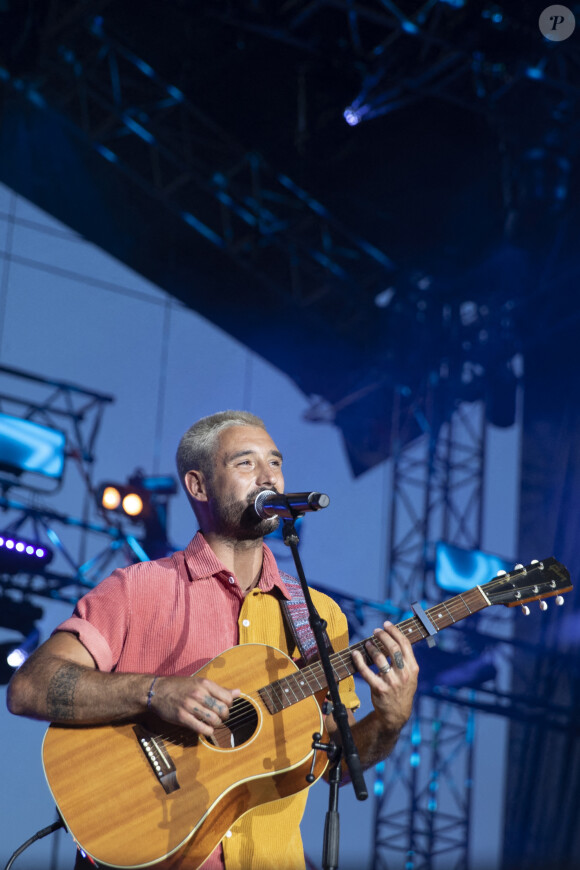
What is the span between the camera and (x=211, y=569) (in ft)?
10.5

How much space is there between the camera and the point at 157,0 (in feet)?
26.8

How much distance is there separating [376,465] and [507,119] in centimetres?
404

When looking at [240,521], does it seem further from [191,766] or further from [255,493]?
[191,766]

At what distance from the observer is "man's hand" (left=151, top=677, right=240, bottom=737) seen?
268cm

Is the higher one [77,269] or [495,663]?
[77,269]

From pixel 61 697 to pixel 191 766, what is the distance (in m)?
0.42

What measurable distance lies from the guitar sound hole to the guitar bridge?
0.18 m

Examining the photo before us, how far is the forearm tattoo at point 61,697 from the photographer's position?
2.79 m

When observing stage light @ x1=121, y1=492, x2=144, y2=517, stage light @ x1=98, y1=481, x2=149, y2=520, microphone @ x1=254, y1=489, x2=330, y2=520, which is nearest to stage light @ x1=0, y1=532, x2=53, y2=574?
stage light @ x1=98, y1=481, x2=149, y2=520

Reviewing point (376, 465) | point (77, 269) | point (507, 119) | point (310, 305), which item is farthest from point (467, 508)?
point (77, 269)

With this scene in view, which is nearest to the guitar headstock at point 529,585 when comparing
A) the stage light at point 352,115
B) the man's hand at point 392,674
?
the man's hand at point 392,674

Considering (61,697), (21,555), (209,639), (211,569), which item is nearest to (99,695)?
(61,697)

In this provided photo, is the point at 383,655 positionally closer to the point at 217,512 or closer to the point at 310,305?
the point at 217,512

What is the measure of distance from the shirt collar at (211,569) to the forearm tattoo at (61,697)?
54cm
